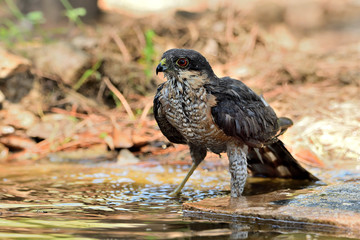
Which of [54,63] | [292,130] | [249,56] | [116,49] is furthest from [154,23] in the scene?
[292,130]

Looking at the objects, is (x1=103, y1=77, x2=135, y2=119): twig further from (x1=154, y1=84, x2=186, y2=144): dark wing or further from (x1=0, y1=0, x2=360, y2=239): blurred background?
(x1=154, y1=84, x2=186, y2=144): dark wing

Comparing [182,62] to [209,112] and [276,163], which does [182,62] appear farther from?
[276,163]

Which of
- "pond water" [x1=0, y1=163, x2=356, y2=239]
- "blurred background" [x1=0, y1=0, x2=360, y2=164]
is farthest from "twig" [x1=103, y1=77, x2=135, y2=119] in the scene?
"pond water" [x1=0, y1=163, x2=356, y2=239]

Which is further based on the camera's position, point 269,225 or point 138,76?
point 138,76

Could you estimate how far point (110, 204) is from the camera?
3.84 meters

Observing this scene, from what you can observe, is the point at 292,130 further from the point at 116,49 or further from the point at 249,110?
the point at 116,49

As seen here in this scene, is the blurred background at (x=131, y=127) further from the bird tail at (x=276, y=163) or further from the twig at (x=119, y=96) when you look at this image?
the bird tail at (x=276, y=163)

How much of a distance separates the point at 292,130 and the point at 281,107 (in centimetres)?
63

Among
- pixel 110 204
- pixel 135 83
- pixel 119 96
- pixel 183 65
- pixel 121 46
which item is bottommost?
pixel 110 204

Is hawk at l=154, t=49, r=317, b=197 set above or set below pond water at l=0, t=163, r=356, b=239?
above

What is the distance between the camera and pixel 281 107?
23.3 ft

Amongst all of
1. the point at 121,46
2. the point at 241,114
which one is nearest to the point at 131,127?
the point at 121,46

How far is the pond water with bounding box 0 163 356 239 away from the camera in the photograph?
2.89 meters

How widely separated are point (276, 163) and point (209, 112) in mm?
1338
